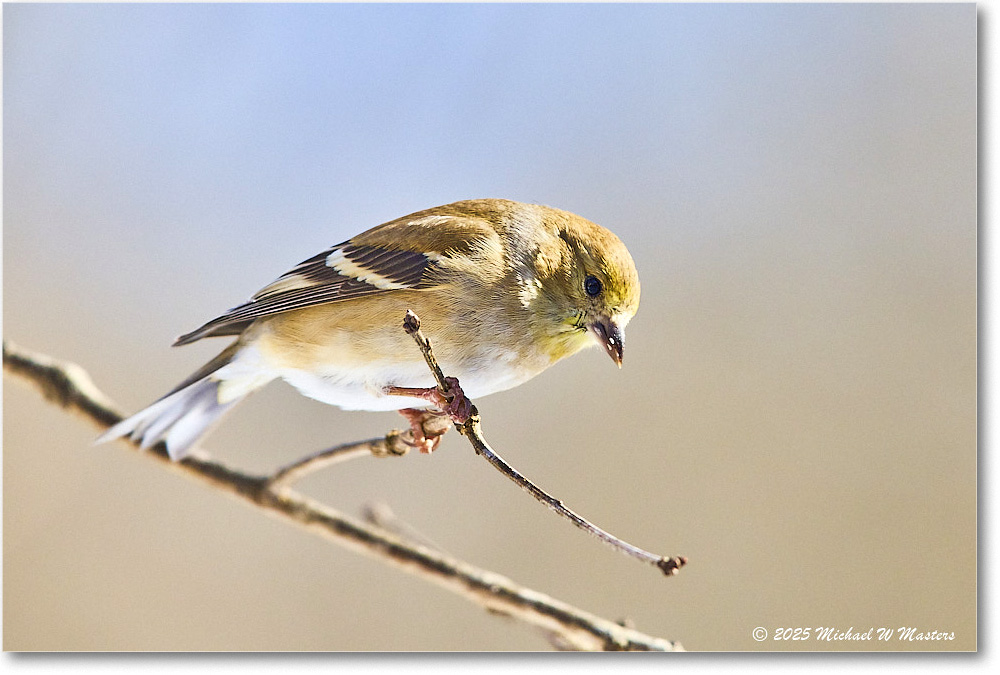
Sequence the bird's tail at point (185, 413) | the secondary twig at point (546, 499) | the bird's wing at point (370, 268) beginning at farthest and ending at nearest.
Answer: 1. the bird's tail at point (185, 413)
2. the bird's wing at point (370, 268)
3. the secondary twig at point (546, 499)

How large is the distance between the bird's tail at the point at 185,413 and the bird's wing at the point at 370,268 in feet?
0.37

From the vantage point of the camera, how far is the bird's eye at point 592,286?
4.15ft

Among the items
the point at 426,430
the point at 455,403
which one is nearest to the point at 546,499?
the point at 455,403

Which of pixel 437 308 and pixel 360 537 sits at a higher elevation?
pixel 437 308

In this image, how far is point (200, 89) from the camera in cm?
155

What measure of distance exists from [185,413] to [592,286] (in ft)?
2.86

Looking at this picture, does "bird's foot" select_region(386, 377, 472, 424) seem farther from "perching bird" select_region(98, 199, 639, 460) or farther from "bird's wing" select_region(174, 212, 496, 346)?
"bird's wing" select_region(174, 212, 496, 346)

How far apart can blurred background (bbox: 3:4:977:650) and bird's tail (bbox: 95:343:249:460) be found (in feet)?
0.26

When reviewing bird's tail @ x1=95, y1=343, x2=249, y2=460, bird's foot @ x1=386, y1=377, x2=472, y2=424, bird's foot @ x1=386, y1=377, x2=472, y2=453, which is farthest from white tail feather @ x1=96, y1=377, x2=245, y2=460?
bird's foot @ x1=386, y1=377, x2=472, y2=424

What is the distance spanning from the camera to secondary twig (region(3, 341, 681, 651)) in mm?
1368

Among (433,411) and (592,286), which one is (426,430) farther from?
(592,286)

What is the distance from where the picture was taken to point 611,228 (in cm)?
151

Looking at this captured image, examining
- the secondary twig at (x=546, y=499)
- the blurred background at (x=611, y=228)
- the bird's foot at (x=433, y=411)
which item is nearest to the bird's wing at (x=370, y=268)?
the blurred background at (x=611, y=228)

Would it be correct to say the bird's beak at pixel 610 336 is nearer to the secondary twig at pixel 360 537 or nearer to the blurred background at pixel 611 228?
the blurred background at pixel 611 228
